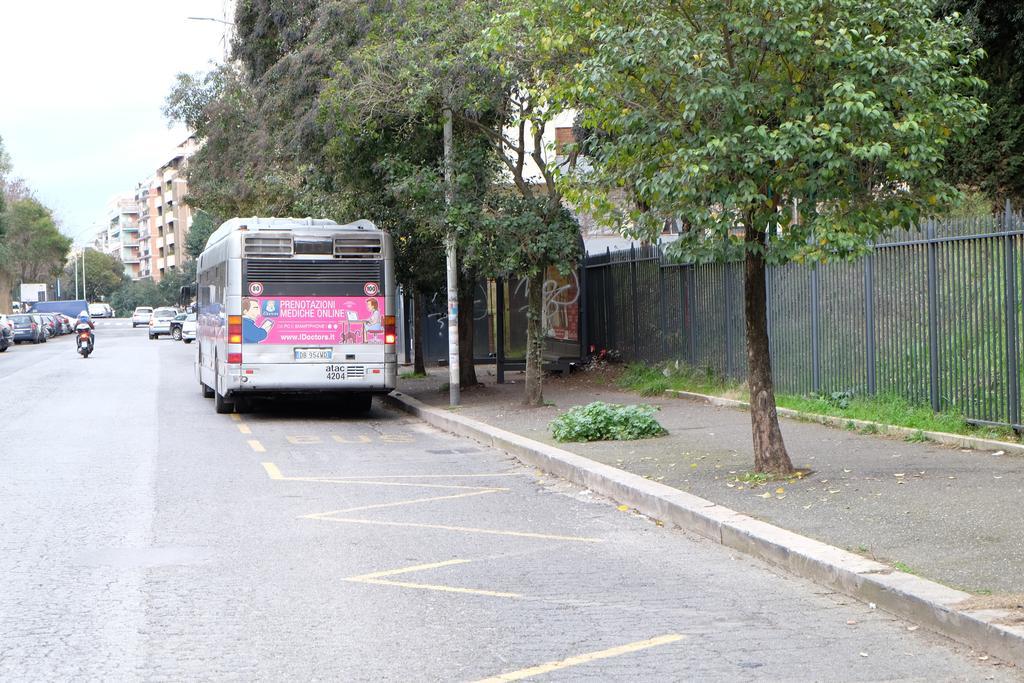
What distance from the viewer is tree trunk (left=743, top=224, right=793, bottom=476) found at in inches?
390

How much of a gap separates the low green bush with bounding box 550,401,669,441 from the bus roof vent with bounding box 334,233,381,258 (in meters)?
6.21

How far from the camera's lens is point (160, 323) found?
68.8 meters

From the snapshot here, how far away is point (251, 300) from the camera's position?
59.5 ft

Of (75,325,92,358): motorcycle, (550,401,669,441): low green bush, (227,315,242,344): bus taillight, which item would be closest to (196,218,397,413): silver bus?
(227,315,242,344): bus taillight

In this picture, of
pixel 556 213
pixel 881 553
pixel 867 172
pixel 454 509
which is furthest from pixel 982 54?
pixel 556 213

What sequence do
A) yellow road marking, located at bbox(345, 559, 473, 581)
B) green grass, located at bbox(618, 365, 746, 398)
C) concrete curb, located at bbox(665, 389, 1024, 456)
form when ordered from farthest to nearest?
green grass, located at bbox(618, 365, 746, 398) < concrete curb, located at bbox(665, 389, 1024, 456) < yellow road marking, located at bbox(345, 559, 473, 581)

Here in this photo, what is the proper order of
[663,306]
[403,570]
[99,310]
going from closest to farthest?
[403,570], [663,306], [99,310]


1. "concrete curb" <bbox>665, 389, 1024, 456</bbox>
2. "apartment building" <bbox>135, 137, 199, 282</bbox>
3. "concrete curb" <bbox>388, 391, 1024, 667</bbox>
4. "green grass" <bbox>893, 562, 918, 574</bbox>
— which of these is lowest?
"concrete curb" <bbox>388, 391, 1024, 667</bbox>

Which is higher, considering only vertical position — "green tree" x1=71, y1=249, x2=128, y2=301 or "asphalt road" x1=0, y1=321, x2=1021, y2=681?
"green tree" x1=71, y1=249, x2=128, y2=301

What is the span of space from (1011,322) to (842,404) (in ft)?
10.3

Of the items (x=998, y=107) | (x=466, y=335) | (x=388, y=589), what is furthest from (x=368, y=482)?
(x=998, y=107)

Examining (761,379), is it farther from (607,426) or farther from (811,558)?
A: (607,426)

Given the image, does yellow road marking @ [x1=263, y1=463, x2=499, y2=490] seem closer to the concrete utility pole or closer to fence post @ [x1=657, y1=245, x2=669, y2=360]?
the concrete utility pole

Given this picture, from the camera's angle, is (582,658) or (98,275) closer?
(582,658)
